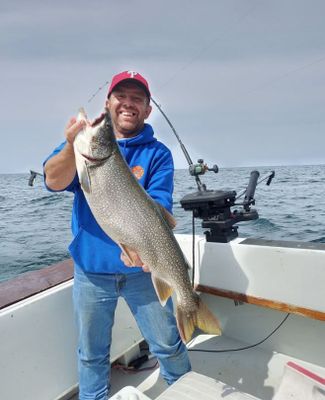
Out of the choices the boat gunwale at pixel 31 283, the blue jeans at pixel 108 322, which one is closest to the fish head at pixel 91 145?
the blue jeans at pixel 108 322

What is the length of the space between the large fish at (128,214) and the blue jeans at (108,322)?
1.15ft

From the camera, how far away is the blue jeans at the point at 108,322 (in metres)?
2.88

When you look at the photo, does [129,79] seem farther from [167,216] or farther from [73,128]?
[167,216]

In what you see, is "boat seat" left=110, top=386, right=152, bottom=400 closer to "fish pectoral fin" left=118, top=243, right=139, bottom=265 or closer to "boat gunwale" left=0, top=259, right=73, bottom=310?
"fish pectoral fin" left=118, top=243, right=139, bottom=265

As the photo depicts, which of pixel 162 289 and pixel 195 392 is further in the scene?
pixel 162 289

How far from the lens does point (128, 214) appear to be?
95.3 inches

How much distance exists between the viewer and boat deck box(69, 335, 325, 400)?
3.57 m

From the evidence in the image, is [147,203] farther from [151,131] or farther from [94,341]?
[94,341]

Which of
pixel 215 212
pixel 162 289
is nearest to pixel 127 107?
pixel 162 289

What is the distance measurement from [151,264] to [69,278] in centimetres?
127

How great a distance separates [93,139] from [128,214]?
56 cm

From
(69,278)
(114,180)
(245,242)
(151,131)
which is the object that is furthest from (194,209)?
(114,180)

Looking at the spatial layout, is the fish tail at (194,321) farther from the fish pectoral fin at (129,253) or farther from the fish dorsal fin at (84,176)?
the fish dorsal fin at (84,176)

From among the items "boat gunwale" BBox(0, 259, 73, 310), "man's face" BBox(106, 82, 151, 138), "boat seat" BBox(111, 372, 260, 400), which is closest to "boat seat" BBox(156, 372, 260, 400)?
"boat seat" BBox(111, 372, 260, 400)
